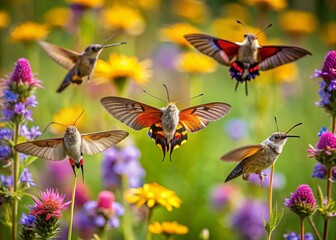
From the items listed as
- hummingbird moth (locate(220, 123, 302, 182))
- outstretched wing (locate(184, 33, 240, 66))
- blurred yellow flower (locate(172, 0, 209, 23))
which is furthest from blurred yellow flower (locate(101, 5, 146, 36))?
hummingbird moth (locate(220, 123, 302, 182))

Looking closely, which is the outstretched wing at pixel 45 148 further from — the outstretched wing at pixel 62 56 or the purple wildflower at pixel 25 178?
the outstretched wing at pixel 62 56

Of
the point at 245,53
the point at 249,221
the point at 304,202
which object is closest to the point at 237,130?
the point at 249,221

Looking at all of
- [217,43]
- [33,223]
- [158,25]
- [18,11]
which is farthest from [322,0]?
[33,223]

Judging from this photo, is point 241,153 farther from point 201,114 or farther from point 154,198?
point 154,198

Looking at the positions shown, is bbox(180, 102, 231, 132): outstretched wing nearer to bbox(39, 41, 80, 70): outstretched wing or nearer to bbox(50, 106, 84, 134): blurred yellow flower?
bbox(39, 41, 80, 70): outstretched wing

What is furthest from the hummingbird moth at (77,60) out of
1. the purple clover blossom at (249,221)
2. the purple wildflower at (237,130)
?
the purple wildflower at (237,130)

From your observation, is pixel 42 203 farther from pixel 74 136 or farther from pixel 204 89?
pixel 204 89
